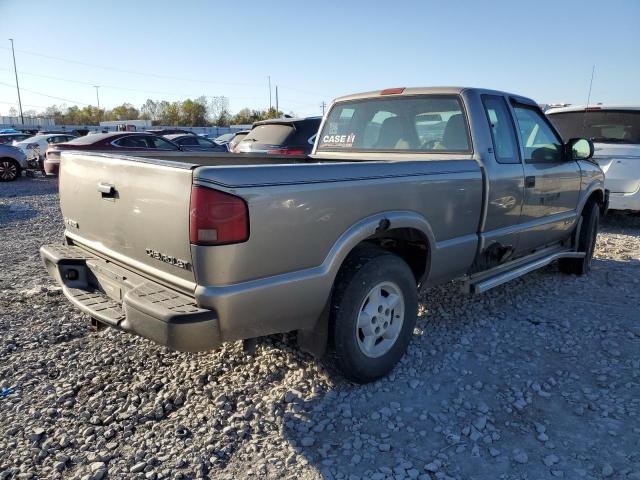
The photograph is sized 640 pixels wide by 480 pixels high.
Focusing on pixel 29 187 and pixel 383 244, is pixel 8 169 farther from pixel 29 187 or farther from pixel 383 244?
pixel 383 244

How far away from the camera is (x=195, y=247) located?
2.32 metres

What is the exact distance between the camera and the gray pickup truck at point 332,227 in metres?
2.36

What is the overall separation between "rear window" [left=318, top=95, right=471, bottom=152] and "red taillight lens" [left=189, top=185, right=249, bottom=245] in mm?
2229

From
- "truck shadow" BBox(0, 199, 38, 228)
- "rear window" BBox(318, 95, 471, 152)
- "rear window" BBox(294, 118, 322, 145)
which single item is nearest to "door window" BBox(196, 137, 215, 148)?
"truck shadow" BBox(0, 199, 38, 228)

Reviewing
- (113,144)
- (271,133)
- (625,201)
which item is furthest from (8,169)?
(625,201)

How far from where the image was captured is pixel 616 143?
304 inches

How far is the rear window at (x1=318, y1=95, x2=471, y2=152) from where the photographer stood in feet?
12.9

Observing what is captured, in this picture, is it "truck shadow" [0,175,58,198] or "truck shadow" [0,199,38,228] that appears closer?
"truck shadow" [0,199,38,228]

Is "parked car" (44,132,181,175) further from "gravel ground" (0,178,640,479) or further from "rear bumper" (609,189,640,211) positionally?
"rear bumper" (609,189,640,211)

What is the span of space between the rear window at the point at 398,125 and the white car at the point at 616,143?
4861 mm

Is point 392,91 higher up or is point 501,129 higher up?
point 392,91

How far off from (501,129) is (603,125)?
5062 mm

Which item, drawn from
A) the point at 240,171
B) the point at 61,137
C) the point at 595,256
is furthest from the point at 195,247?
the point at 61,137

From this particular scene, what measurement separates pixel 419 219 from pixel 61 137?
20820mm
